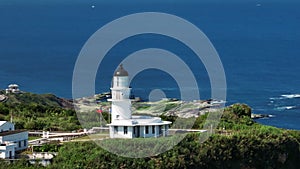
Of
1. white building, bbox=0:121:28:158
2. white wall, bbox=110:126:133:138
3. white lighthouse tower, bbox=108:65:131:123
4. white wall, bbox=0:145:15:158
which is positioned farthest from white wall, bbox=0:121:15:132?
white lighthouse tower, bbox=108:65:131:123

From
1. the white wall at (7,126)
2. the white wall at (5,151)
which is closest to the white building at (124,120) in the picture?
the white wall at (5,151)

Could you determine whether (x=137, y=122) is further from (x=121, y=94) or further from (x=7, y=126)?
(x=7, y=126)

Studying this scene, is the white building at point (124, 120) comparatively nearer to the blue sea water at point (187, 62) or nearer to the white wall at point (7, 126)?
the white wall at point (7, 126)

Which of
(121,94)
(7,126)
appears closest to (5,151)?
(7,126)

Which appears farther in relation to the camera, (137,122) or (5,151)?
(137,122)

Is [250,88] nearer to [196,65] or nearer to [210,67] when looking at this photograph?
[210,67]

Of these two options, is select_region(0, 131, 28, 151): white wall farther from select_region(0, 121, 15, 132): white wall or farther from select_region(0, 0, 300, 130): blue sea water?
select_region(0, 0, 300, 130): blue sea water

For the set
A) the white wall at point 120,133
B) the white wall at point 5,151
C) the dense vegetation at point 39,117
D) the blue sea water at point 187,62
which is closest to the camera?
the white wall at point 5,151
